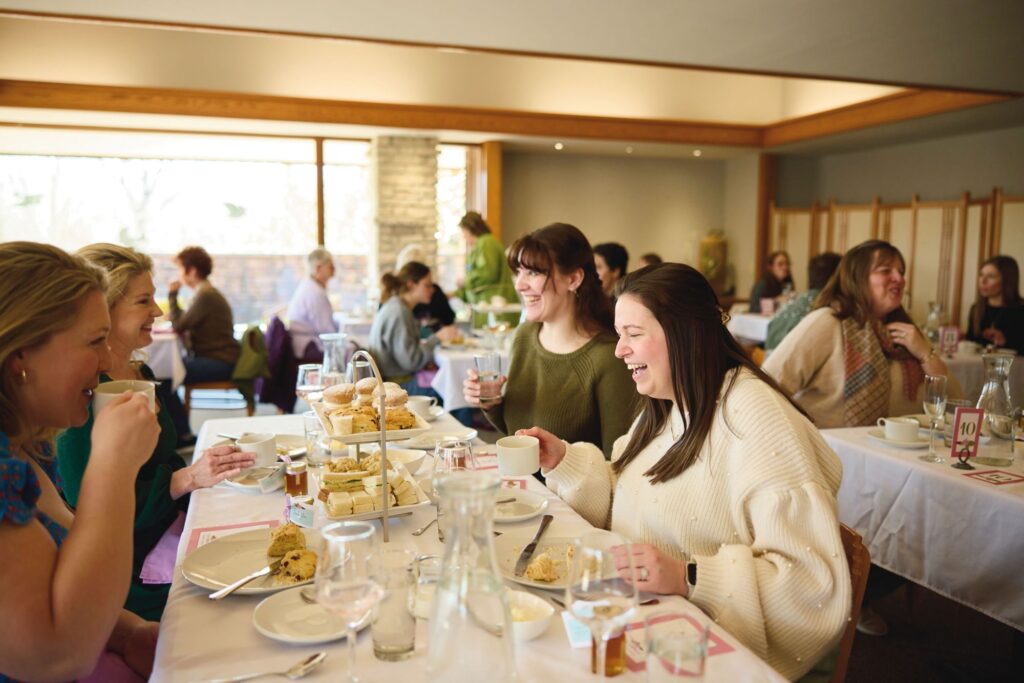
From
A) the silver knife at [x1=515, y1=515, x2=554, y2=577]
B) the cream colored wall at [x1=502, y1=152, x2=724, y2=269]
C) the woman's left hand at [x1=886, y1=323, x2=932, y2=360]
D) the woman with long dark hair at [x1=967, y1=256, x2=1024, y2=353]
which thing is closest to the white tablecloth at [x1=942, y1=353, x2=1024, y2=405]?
the woman with long dark hair at [x1=967, y1=256, x2=1024, y2=353]

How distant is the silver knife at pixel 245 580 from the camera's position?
1.39m

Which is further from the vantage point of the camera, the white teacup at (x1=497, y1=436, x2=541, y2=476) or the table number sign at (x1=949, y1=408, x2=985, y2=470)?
the table number sign at (x1=949, y1=408, x2=985, y2=470)

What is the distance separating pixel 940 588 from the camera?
249cm

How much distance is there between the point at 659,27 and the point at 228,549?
4.96 metres

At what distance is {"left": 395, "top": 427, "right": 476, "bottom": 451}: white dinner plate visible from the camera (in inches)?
99.5

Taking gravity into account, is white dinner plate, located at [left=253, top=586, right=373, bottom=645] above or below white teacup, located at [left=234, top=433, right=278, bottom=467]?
below

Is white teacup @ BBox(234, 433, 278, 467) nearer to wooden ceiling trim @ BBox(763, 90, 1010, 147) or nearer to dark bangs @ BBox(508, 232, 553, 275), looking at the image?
dark bangs @ BBox(508, 232, 553, 275)

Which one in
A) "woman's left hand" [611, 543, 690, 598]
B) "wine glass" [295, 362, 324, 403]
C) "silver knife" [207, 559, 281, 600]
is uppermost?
"wine glass" [295, 362, 324, 403]

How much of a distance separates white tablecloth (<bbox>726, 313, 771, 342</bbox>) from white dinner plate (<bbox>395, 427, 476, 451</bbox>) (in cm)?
551

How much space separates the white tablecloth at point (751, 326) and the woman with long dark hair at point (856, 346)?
4.34 metres

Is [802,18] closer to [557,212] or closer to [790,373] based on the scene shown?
[790,373]

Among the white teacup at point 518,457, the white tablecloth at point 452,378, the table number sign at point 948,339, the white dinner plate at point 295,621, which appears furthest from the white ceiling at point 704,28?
the white dinner plate at point 295,621

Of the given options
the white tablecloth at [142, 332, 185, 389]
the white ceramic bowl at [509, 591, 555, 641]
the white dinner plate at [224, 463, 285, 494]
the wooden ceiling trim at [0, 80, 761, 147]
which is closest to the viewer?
the white ceramic bowl at [509, 591, 555, 641]

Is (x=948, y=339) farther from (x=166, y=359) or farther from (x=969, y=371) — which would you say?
(x=166, y=359)
